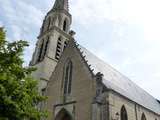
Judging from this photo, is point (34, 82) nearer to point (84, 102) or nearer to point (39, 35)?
point (84, 102)

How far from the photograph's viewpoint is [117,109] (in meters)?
16.8

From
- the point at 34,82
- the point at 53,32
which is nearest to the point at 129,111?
the point at 34,82

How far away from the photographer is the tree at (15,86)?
917 cm

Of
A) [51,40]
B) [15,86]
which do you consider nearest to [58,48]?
[51,40]

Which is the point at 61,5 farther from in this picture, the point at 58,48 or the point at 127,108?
the point at 127,108

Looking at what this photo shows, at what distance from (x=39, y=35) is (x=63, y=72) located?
12844mm

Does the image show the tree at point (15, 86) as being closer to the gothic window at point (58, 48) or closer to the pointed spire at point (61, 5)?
the gothic window at point (58, 48)

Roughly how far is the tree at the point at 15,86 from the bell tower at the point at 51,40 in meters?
13.0

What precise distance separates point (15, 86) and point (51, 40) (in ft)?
62.9

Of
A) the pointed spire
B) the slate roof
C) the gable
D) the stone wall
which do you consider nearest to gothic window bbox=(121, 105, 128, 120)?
the stone wall

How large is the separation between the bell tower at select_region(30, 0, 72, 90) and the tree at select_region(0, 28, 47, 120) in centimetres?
1301

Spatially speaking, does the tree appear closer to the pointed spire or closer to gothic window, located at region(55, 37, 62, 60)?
gothic window, located at region(55, 37, 62, 60)

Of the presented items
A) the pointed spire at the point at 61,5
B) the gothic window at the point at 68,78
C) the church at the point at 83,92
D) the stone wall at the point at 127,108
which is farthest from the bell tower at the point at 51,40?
the stone wall at the point at 127,108

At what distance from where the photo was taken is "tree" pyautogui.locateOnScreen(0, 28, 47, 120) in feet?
30.1
